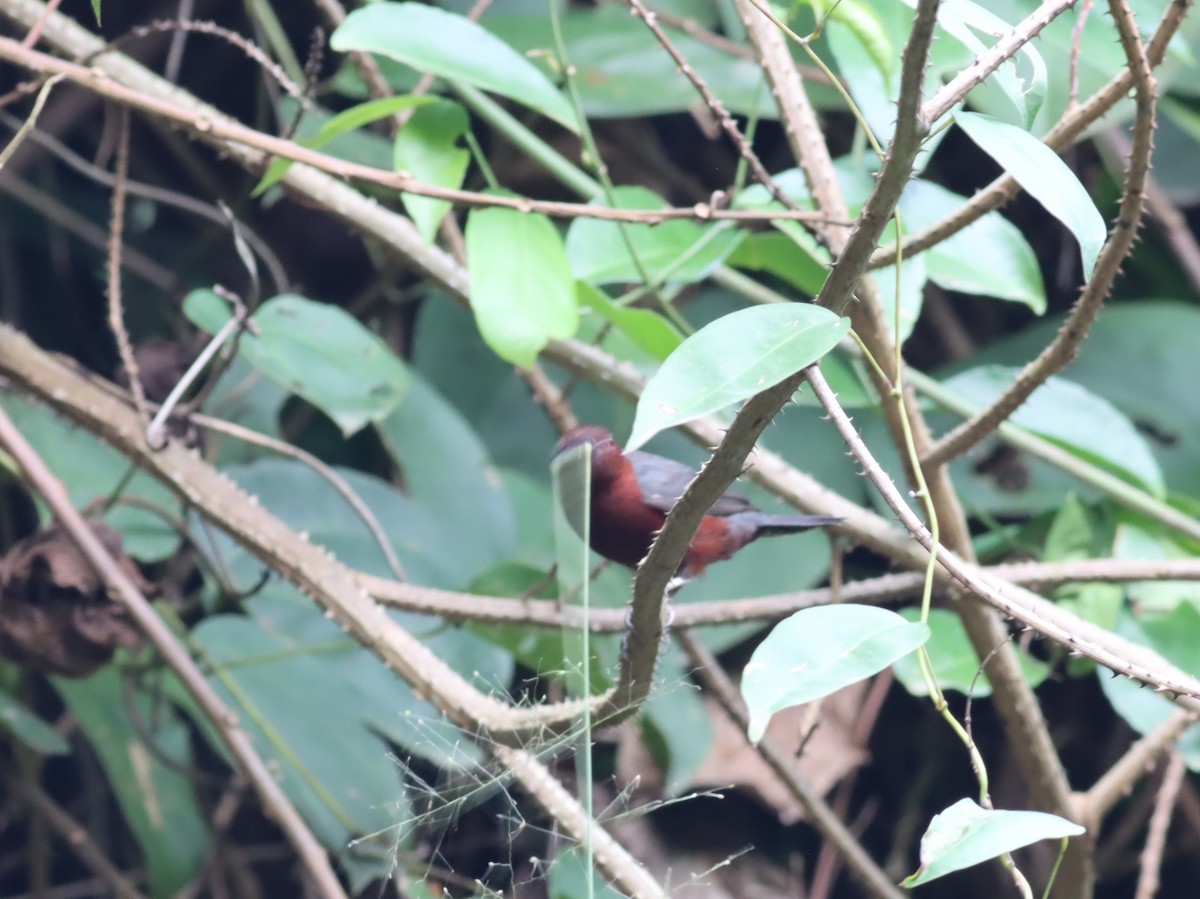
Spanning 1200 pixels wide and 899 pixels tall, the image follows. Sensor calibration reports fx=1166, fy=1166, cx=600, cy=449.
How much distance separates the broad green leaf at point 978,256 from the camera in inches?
58.0

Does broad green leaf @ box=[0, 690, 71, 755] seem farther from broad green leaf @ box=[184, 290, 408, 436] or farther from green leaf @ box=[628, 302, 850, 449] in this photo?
green leaf @ box=[628, 302, 850, 449]

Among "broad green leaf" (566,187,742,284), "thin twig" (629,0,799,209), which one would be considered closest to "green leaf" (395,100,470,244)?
"broad green leaf" (566,187,742,284)

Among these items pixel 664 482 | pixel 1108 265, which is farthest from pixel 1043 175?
pixel 664 482

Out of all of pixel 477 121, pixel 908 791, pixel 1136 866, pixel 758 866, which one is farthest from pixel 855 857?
pixel 477 121

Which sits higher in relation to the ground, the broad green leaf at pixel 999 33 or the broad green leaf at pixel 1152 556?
the broad green leaf at pixel 999 33

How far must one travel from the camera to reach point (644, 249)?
5.18 ft

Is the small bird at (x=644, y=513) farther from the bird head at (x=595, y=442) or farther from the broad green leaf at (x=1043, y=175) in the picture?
the broad green leaf at (x=1043, y=175)

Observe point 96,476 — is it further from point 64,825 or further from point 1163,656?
point 1163,656

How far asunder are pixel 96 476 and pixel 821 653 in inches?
55.6

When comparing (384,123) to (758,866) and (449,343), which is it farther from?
(758,866)

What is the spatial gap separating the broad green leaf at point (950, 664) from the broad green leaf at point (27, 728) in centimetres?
118

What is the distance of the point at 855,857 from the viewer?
1495mm

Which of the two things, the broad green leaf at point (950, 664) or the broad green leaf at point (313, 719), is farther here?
the broad green leaf at point (313, 719)

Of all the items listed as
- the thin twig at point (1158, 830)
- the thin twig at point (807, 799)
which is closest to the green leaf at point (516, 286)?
the thin twig at point (807, 799)
